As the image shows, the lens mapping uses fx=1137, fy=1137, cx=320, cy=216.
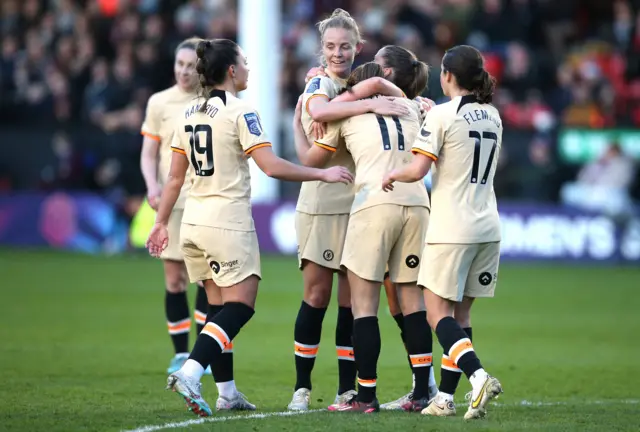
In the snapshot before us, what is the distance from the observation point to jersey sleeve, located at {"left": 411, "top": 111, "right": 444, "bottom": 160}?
21.9ft

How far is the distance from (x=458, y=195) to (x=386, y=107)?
72 centimetres

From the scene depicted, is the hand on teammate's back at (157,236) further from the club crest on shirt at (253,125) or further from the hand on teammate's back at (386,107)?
the hand on teammate's back at (386,107)

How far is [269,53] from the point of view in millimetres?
20031

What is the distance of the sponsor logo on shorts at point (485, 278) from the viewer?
6.88 meters

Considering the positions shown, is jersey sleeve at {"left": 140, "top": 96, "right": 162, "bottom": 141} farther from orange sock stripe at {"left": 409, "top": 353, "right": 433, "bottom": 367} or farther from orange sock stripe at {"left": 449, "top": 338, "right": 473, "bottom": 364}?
orange sock stripe at {"left": 449, "top": 338, "right": 473, "bottom": 364}

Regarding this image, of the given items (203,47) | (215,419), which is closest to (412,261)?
(215,419)

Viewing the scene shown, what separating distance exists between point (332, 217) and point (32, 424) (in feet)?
7.33

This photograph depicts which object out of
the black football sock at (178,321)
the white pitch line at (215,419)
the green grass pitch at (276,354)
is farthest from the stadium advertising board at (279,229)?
the white pitch line at (215,419)

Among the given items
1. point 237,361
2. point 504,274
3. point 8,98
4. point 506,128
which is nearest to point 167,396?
point 237,361

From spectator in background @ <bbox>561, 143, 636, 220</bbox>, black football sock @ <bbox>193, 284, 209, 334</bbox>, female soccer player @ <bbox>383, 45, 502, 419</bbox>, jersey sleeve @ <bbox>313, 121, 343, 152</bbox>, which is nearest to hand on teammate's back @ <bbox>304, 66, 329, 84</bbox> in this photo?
jersey sleeve @ <bbox>313, 121, 343, 152</bbox>

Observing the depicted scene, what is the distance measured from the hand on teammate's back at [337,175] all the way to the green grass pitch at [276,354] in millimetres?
1405

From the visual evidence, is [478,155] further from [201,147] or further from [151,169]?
[151,169]

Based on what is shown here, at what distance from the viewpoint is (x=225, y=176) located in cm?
700

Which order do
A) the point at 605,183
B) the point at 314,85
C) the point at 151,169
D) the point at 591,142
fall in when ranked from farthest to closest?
the point at 591,142 < the point at 605,183 < the point at 151,169 < the point at 314,85
